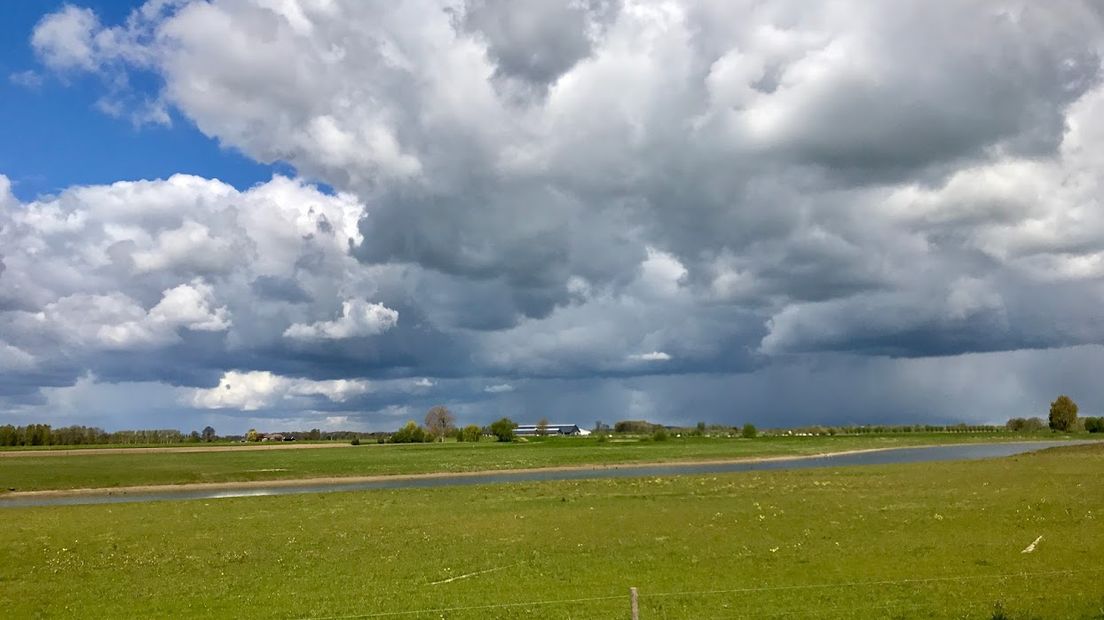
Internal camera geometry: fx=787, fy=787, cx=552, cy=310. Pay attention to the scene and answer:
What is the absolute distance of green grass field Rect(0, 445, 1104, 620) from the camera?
2016 cm

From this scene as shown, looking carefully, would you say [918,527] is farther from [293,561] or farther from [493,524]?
[293,561]

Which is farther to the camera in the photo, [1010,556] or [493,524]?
[493,524]

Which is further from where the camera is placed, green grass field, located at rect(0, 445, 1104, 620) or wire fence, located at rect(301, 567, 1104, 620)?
green grass field, located at rect(0, 445, 1104, 620)

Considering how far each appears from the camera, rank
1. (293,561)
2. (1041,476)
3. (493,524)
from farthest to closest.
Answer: (1041,476) → (493,524) → (293,561)

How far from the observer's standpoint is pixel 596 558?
27453 millimetres

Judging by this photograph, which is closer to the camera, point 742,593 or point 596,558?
point 742,593

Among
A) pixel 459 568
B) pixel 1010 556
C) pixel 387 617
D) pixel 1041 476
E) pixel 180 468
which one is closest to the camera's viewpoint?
pixel 387 617

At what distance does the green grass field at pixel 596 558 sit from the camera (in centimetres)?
2016

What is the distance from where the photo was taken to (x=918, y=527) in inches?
1238

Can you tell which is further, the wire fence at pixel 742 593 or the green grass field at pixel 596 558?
the green grass field at pixel 596 558

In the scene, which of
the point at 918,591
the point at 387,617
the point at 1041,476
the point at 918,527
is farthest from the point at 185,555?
the point at 1041,476

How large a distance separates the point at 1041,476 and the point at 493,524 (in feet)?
136

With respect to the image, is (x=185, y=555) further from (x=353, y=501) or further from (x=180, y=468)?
(x=180, y=468)

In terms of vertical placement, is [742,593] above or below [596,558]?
above
